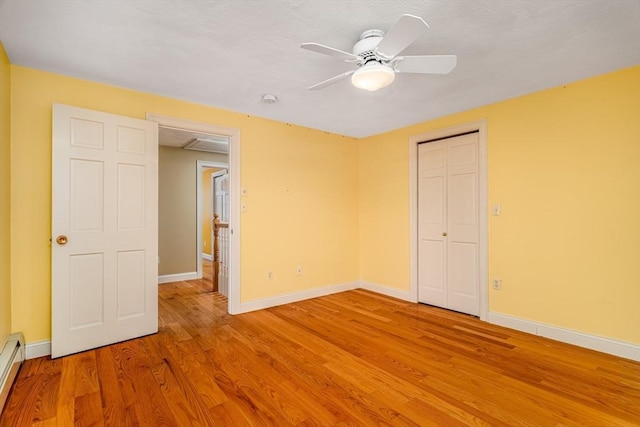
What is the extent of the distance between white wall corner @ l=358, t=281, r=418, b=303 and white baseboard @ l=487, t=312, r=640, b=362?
1037 millimetres

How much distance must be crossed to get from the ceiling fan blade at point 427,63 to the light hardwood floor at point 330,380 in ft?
7.06

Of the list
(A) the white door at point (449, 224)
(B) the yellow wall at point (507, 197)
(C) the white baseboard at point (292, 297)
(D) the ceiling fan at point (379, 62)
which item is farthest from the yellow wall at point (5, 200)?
(A) the white door at point (449, 224)

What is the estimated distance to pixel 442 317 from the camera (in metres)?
3.53

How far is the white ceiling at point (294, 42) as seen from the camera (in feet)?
5.90

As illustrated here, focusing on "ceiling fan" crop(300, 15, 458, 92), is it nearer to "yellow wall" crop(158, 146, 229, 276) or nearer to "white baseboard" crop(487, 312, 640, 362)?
"white baseboard" crop(487, 312, 640, 362)

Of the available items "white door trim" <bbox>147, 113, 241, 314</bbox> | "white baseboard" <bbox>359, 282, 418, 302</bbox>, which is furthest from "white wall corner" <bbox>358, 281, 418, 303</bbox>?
"white door trim" <bbox>147, 113, 241, 314</bbox>

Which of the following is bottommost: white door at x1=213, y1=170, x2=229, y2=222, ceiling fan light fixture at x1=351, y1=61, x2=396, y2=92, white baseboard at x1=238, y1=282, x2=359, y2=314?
white baseboard at x1=238, y1=282, x2=359, y2=314

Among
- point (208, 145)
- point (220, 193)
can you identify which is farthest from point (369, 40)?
point (220, 193)

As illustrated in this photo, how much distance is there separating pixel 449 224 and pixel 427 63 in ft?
7.59

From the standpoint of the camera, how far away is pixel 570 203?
2830 mm

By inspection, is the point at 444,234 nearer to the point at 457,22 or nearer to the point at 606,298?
the point at 606,298

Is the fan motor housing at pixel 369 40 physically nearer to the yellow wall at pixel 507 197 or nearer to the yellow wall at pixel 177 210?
the yellow wall at pixel 507 197

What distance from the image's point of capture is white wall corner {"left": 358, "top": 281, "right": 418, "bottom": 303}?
4177 millimetres

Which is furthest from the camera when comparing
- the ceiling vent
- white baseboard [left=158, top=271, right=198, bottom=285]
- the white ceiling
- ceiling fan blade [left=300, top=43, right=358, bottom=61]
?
white baseboard [left=158, top=271, right=198, bottom=285]
